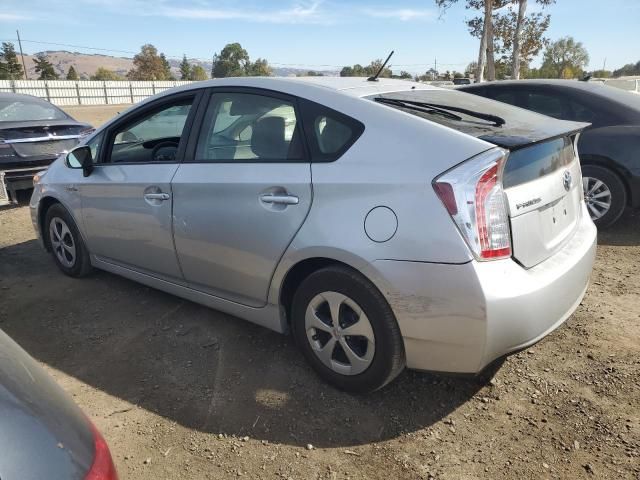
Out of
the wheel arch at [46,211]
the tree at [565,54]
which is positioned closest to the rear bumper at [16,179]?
the wheel arch at [46,211]

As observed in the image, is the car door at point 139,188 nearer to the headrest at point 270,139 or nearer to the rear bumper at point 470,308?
the headrest at point 270,139

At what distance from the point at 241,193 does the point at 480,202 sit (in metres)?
1.34

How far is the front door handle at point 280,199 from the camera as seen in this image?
2727mm

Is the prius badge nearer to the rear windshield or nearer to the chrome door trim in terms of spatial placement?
the chrome door trim

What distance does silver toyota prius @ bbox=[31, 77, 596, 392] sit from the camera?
7.54 feet

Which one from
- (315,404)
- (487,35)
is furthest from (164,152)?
(487,35)

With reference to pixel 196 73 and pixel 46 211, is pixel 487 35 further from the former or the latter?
pixel 196 73

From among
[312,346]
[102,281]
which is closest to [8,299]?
[102,281]

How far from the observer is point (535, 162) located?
2.57m

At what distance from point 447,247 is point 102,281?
3.33m

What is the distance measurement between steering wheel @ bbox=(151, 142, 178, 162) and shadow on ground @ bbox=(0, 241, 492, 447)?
1.12m

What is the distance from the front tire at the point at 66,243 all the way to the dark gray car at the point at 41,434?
9.89 feet

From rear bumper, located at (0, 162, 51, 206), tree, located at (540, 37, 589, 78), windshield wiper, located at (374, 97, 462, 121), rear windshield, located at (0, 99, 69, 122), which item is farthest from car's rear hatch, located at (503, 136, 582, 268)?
tree, located at (540, 37, 589, 78)

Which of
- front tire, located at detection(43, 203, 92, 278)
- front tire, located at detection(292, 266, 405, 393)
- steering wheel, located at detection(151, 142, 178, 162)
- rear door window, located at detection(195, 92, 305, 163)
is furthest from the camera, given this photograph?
front tire, located at detection(43, 203, 92, 278)
